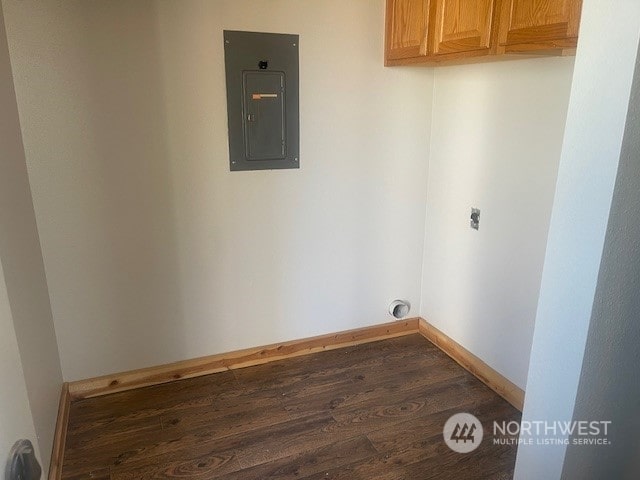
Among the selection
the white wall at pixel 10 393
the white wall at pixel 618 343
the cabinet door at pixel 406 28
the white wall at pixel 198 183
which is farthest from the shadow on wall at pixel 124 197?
the white wall at pixel 618 343

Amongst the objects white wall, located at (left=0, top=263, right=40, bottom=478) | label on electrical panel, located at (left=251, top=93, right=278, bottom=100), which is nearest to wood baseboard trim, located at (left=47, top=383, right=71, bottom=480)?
white wall, located at (left=0, top=263, right=40, bottom=478)

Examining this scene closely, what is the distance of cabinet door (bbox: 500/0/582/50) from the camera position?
5.11ft

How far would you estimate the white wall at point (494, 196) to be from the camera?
206 centimetres

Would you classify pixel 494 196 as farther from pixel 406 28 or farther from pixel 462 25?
pixel 406 28

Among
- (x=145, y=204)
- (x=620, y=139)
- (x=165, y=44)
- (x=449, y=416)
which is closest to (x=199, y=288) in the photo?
(x=145, y=204)

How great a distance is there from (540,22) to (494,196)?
85 cm

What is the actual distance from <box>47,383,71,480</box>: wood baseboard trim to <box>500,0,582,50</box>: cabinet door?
7.36 feet

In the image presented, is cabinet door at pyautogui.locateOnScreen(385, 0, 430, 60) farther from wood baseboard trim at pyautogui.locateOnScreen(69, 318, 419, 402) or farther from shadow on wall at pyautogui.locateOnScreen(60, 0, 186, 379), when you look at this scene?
wood baseboard trim at pyautogui.locateOnScreen(69, 318, 419, 402)

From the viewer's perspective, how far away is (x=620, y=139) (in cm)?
110

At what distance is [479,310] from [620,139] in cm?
156

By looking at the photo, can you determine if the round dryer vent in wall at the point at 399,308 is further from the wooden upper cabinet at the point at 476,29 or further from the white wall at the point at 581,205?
the white wall at the point at 581,205

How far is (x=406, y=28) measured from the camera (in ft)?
7.58

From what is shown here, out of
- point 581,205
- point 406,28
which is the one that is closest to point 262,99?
point 406,28

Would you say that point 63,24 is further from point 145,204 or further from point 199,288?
point 199,288
